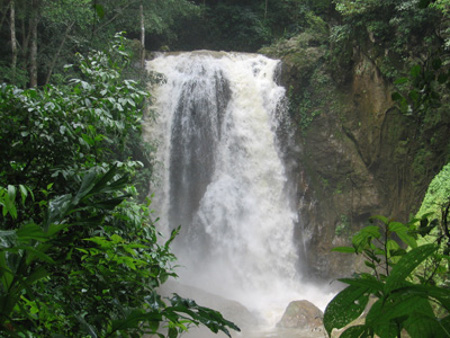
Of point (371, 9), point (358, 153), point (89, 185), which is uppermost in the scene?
point (371, 9)

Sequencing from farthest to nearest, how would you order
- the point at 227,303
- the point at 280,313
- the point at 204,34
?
1. the point at 204,34
2. the point at 280,313
3. the point at 227,303

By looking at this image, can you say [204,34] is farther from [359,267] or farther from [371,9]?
[359,267]

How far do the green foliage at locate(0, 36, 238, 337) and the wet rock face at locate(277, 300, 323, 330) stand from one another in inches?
269

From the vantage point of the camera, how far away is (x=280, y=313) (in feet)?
30.2

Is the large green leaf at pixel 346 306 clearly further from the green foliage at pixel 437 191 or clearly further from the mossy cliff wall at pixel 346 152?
the mossy cliff wall at pixel 346 152

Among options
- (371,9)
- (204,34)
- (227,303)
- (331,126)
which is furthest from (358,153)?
(204,34)

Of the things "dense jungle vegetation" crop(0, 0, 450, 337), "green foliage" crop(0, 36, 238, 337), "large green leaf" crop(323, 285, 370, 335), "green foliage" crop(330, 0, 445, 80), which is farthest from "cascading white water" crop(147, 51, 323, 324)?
"large green leaf" crop(323, 285, 370, 335)

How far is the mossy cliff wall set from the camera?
382 inches

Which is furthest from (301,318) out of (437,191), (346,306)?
(346,306)

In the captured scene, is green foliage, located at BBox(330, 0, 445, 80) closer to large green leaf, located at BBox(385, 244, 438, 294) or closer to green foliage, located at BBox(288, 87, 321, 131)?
green foliage, located at BBox(288, 87, 321, 131)

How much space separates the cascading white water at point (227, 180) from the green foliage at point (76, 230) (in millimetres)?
8851

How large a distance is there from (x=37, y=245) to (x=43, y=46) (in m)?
10.4

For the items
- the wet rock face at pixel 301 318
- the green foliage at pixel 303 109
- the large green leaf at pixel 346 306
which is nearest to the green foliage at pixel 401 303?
the large green leaf at pixel 346 306

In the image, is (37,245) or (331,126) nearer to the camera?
(37,245)
